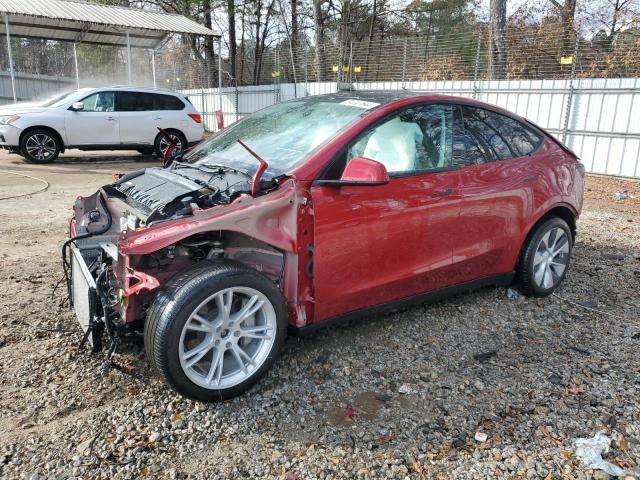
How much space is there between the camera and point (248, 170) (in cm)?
317

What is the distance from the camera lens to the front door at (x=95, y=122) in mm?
11453

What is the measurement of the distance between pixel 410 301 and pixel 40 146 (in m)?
10.6

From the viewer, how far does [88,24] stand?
57.1 ft

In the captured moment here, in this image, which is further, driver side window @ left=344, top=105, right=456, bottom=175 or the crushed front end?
driver side window @ left=344, top=105, right=456, bottom=175

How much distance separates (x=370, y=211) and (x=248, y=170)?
2.60 ft

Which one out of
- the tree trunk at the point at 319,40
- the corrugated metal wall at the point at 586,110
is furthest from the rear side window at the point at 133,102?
the tree trunk at the point at 319,40

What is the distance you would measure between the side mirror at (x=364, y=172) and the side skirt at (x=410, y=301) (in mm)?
856

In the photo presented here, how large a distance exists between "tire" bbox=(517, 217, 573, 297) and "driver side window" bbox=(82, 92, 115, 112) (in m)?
10.6

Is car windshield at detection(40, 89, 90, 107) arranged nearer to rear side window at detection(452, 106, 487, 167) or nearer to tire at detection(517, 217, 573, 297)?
rear side window at detection(452, 106, 487, 167)

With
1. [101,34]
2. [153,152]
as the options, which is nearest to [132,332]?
[153,152]

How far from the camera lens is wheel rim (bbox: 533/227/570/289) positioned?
4239mm

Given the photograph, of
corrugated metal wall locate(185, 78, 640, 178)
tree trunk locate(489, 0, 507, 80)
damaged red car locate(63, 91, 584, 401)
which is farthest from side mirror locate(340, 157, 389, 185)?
tree trunk locate(489, 0, 507, 80)

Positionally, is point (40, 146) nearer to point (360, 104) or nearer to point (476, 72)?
point (360, 104)

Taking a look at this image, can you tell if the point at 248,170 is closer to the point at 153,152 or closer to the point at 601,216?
the point at 601,216
